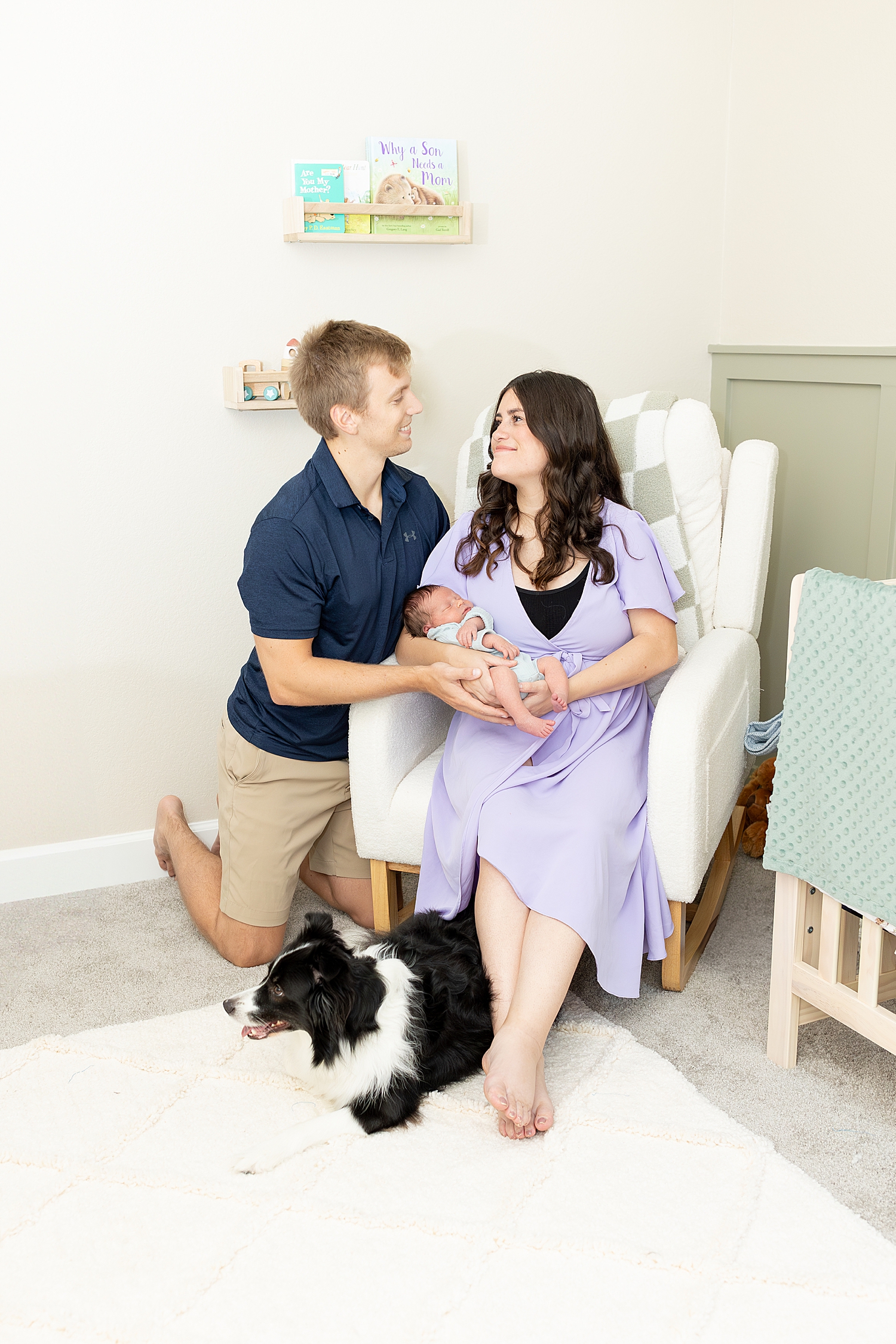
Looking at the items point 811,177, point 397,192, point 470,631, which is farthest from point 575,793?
point 811,177

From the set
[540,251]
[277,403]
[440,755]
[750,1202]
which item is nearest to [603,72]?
[540,251]

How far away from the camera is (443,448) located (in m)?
2.70

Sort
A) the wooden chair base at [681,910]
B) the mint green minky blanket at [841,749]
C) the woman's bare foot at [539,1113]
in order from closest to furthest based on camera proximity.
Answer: the mint green minky blanket at [841,749] → the woman's bare foot at [539,1113] → the wooden chair base at [681,910]

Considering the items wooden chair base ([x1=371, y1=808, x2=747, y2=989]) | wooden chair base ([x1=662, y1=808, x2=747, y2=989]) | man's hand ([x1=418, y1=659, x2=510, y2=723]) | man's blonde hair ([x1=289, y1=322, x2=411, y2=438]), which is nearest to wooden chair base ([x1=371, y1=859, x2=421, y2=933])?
wooden chair base ([x1=371, y1=808, x2=747, y2=989])

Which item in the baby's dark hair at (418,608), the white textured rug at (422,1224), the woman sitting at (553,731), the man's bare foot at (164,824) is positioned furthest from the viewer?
the man's bare foot at (164,824)

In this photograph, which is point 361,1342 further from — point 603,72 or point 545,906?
point 603,72

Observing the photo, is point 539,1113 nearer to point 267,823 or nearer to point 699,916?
point 699,916

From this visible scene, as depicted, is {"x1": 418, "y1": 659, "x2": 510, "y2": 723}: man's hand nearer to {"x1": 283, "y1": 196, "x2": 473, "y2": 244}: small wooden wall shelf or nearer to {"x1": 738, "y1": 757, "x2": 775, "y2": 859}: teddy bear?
{"x1": 738, "y1": 757, "x2": 775, "y2": 859}: teddy bear

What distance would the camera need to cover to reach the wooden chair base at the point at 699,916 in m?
1.98

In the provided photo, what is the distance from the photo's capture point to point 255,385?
95.5 inches

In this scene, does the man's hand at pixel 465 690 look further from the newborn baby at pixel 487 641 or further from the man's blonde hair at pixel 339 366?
the man's blonde hair at pixel 339 366

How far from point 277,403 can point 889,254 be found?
1316mm

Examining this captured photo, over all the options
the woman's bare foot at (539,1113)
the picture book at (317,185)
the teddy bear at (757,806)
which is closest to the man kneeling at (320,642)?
the picture book at (317,185)

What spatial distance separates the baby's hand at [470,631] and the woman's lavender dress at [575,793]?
0.17 ft
